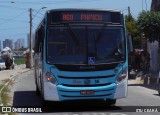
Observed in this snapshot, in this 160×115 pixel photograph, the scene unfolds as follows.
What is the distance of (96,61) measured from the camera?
13250 mm

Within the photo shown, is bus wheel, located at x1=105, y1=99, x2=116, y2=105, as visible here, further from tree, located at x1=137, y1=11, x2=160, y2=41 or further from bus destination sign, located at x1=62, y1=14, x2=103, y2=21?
tree, located at x1=137, y1=11, x2=160, y2=41

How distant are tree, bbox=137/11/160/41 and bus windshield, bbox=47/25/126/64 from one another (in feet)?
43.4

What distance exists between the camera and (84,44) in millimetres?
13344

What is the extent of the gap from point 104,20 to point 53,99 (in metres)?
2.84

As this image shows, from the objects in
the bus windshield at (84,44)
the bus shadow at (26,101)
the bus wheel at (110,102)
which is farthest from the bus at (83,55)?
the bus shadow at (26,101)

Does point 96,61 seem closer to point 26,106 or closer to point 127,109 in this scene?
point 127,109

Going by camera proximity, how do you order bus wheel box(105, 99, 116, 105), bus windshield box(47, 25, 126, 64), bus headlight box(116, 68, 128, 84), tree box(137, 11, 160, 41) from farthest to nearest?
tree box(137, 11, 160, 41), bus wheel box(105, 99, 116, 105), bus headlight box(116, 68, 128, 84), bus windshield box(47, 25, 126, 64)

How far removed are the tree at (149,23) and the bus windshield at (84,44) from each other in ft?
43.4

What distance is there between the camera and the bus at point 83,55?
13102mm

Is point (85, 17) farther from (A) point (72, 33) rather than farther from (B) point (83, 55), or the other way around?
(B) point (83, 55)

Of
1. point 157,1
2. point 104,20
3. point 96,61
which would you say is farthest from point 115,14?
point 157,1

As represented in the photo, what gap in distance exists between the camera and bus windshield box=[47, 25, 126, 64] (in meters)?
13.2

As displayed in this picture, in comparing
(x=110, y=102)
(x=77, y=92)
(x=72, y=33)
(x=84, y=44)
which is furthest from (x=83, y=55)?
(x=110, y=102)

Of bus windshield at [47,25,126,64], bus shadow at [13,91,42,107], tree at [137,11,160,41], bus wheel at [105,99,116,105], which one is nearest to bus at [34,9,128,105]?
bus windshield at [47,25,126,64]
